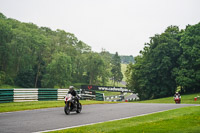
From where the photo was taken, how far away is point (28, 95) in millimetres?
25812

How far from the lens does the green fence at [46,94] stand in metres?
27.1

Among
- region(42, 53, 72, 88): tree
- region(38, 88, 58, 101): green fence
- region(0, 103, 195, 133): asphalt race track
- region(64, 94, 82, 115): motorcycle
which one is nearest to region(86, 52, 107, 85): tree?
region(42, 53, 72, 88): tree

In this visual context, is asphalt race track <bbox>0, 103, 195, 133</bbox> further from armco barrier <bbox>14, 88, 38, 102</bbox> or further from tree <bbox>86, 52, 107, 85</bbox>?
tree <bbox>86, 52, 107, 85</bbox>

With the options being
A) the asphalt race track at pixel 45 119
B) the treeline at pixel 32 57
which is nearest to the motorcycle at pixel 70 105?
the asphalt race track at pixel 45 119

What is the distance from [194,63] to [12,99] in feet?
118

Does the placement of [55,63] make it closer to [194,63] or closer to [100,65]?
[100,65]

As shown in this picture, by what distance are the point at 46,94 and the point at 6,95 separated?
4.89 m

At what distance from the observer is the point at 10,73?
81.2m

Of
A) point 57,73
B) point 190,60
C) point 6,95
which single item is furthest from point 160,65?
point 6,95

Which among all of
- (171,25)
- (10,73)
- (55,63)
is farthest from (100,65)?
(171,25)

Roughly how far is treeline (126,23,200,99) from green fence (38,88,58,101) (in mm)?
29053

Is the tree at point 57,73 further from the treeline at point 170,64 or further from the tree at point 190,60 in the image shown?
the tree at point 190,60

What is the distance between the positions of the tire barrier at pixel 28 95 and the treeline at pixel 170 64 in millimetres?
29006

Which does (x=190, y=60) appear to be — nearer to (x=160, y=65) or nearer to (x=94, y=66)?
(x=160, y=65)
